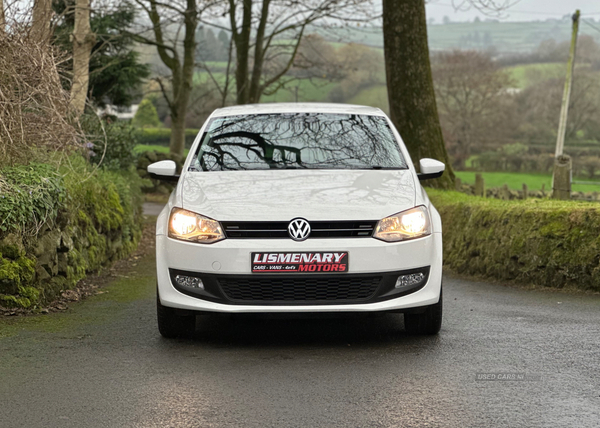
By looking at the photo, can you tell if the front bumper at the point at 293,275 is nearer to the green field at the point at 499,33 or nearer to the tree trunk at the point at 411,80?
the tree trunk at the point at 411,80

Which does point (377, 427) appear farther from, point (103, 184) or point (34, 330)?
point (103, 184)

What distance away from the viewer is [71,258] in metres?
8.77

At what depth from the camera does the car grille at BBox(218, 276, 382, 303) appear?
598 centimetres

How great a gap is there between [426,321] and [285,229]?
1.36 metres

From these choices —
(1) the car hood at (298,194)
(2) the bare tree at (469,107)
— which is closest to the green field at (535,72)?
(2) the bare tree at (469,107)

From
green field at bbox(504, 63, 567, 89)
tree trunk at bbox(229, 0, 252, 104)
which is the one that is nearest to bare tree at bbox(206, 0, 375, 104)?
tree trunk at bbox(229, 0, 252, 104)

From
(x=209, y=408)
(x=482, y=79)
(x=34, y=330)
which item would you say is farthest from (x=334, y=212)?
(x=482, y=79)

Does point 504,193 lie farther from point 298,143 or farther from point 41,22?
point 298,143

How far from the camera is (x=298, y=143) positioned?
7.28m

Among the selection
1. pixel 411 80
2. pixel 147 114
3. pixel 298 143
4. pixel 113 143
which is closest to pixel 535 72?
pixel 147 114

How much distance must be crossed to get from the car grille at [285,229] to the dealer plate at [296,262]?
0.13m

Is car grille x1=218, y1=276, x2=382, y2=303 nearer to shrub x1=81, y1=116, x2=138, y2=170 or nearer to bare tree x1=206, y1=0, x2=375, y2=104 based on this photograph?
shrub x1=81, y1=116, x2=138, y2=170

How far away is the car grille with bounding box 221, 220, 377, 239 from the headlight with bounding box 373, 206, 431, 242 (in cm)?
8

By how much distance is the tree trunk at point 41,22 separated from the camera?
976cm
